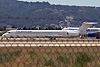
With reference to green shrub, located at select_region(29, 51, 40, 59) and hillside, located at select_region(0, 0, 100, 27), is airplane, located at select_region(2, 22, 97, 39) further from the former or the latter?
hillside, located at select_region(0, 0, 100, 27)

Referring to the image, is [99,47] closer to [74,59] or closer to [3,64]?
[74,59]

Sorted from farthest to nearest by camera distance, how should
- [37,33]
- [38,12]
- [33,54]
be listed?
1. [38,12]
2. [37,33]
3. [33,54]

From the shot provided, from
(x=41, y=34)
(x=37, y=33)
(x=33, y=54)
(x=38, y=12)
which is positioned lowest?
(x=41, y=34)

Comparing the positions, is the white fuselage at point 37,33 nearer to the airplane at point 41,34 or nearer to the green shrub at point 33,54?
the airplane at point 41,34

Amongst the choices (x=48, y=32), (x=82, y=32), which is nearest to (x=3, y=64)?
(x=48, y=32)

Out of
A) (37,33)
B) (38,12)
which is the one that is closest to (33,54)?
(37,33)

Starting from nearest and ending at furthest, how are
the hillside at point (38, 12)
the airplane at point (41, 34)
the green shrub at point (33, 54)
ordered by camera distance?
the green shrub at point (33, 54)
the airplane at point (41, 34)
the hillside at point (38, 12)

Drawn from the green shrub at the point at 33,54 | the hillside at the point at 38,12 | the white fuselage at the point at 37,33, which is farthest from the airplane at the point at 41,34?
the hillside at the point at 38,12

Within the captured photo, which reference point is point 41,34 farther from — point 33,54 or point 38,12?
point 38,12

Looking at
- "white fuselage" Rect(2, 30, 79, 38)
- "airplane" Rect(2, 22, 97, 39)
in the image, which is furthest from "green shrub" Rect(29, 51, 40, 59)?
"white fuselage" Rect(2, 30, 79, 38)
